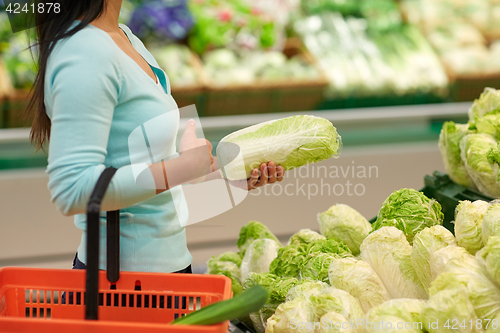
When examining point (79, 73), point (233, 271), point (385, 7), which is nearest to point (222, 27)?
point (385, 7)

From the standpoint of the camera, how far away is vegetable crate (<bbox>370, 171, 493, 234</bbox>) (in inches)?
76.2

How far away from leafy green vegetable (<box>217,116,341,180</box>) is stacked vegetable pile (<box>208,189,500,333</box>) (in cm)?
33

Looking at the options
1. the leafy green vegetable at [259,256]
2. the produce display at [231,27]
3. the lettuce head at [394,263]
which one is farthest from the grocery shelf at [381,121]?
the lettuce head at [394,263]

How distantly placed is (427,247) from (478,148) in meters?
0.63

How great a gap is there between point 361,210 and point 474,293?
103 inches

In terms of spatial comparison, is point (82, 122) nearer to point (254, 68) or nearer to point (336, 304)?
point (336, 304)

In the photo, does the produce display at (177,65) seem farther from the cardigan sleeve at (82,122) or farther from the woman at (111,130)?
the cardigan sleeve at (82,122)

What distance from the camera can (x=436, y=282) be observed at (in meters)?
1.21

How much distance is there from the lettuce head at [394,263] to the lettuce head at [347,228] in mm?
333

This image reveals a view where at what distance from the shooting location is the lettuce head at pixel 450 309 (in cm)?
112

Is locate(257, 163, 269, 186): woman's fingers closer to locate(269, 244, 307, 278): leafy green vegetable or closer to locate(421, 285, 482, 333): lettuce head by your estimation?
locate(269, 244, 307, 278): leafy green vegetable

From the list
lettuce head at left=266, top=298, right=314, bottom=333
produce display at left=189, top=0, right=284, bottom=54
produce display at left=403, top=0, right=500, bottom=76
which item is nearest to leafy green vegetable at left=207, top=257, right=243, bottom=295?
lettuce head at left=266, top=298, right=314, bottom=333

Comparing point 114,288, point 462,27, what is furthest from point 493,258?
point 462,27

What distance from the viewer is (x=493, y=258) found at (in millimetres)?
1162
